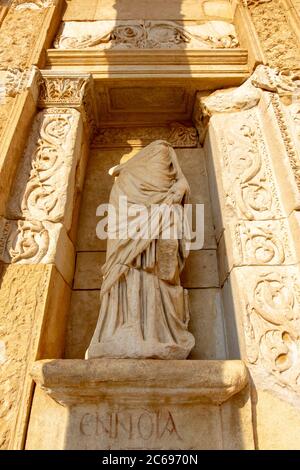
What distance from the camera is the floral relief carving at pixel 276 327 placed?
210 cm

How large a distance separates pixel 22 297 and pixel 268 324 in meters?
1.74

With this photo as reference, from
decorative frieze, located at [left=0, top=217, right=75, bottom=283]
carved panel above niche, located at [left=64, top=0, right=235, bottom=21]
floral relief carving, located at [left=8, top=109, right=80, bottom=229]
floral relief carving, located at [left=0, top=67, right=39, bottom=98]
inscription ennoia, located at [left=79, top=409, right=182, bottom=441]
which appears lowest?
inscription ennoia, located at [left=79, top=409, right=182, bottom=441]

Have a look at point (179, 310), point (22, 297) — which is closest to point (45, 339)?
point (22, 297)

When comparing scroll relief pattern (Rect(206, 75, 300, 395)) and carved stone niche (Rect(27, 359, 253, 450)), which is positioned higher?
scroll relief pattern (Rect(206, 75, 300, 395))

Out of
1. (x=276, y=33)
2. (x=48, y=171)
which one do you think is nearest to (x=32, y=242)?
(x=48, y=171)

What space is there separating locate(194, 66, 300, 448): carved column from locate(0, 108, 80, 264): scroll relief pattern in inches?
54.5

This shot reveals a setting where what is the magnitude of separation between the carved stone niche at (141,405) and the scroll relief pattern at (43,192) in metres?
0.93

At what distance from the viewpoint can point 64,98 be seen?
3406 millimetres

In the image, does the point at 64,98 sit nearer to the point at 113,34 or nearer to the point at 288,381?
the point at 113,34

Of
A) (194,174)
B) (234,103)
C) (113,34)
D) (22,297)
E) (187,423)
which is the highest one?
(113,34)

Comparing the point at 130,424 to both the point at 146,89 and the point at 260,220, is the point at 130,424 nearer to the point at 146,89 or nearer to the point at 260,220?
the point at 260,220

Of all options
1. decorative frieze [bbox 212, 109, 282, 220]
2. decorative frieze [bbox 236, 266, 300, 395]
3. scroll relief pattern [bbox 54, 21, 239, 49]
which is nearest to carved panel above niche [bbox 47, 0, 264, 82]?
scroll relief pattern [bbox 54, 21, 239, 49]

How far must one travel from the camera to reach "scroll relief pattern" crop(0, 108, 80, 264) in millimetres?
2525

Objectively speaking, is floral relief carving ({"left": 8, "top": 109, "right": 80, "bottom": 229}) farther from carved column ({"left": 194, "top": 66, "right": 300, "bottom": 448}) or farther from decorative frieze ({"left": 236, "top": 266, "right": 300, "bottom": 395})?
decorative frieze ({"left": 236, "top": 266, "right": 300, "bottom": 395})
